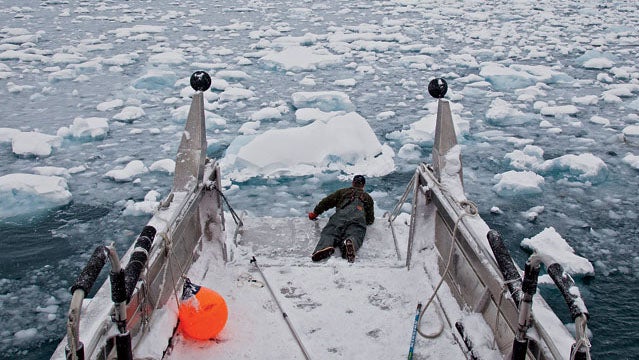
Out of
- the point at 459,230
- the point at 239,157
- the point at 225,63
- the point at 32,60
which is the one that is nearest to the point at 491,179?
the point at 239,157

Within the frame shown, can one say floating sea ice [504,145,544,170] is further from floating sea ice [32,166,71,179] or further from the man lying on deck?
floating sea ice [32,166,71,179]

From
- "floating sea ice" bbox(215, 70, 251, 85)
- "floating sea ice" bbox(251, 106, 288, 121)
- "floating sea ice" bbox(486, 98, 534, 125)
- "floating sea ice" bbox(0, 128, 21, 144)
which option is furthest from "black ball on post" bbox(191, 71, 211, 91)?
"floating sea ice" bbox(215, 70, 251, 85)

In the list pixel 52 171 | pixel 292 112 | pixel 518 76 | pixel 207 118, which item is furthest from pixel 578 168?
pixel 52 171

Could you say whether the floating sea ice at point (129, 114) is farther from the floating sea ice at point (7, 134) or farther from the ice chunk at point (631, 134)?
the ice chunk at point (631, 134)

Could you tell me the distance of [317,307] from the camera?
145 inches

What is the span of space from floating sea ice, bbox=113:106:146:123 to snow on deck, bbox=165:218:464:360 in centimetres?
584

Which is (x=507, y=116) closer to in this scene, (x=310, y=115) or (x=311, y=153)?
(x=310, y=115)

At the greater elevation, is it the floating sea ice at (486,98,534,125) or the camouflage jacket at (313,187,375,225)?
the camouflage jacket at (313,187,375,225)

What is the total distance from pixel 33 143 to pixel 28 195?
6.48ft

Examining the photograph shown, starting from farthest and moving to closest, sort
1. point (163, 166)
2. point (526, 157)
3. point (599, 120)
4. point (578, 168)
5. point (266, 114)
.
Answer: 1. point (266, 114)
2. point (599, 120)
3. point (526, 157)
4. point (163, 166)
5. point (578, 168)

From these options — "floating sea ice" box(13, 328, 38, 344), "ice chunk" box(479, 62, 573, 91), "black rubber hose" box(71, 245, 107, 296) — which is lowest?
"floating sea ice" box(13, 328, 38, 344)

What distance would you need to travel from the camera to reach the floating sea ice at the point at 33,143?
26.7 ft

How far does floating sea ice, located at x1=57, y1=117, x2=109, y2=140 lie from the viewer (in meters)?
8.80

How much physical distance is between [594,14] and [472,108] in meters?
13.2
